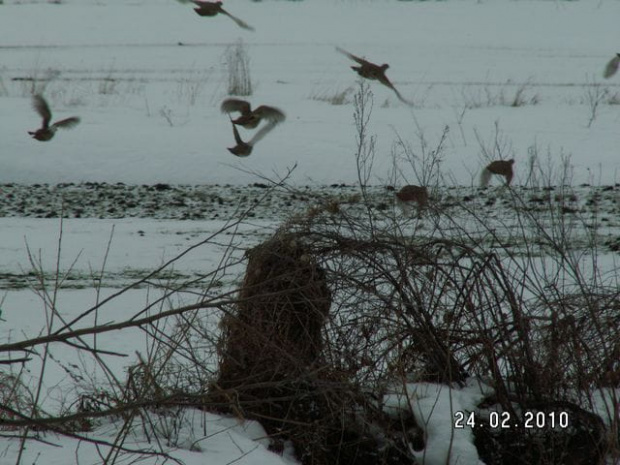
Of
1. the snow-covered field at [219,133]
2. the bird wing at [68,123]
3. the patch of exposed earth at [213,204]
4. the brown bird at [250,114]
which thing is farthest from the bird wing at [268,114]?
the patch of exposed earth at [213,204]

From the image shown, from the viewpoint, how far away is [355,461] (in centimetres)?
338

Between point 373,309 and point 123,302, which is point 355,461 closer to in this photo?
point 373,309

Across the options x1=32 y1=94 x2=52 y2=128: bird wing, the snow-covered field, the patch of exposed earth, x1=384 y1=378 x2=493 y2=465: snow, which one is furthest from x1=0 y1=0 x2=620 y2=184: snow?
x1=384 y1=378 x2=493 y2=465: snow

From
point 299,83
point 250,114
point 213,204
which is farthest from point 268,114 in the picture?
point 299,83

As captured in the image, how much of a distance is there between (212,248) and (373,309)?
380cm

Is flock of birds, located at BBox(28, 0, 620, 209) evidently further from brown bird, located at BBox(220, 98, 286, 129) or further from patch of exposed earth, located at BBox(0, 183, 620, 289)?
patch of exposed earth, located at BBox(0, 183, 620, 289)

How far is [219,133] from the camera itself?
37.4ft

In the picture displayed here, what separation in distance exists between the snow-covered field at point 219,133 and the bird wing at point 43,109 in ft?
1.20

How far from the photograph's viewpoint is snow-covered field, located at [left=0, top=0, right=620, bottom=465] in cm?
555

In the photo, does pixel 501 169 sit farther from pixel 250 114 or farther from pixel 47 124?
pixel 47 124

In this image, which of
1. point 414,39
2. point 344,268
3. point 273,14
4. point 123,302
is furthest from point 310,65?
point 344,268

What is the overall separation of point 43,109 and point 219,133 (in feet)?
33.4

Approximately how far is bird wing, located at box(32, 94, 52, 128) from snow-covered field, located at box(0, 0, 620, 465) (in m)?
0.37

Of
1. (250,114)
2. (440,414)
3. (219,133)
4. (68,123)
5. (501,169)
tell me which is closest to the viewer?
(68,123)
